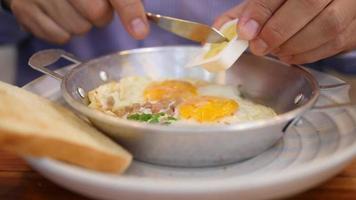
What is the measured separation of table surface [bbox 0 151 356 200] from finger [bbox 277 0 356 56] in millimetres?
243

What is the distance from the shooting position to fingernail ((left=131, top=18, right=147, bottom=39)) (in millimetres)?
979

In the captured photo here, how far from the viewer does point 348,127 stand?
32.6 inches

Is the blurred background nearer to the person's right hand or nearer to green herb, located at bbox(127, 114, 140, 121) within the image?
the person's right hand

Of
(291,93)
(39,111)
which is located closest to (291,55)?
(291,93)

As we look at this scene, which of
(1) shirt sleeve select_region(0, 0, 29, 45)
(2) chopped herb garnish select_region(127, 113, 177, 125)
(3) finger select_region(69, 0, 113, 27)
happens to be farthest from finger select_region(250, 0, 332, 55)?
(1) shirt sleeve select_region(0, 0, 29, 45)

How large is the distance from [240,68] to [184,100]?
0.17 meters

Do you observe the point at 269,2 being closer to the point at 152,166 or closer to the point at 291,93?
the point at 291,93

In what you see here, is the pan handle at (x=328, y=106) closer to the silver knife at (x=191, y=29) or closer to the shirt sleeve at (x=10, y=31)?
the silver knife at (x=191, y=29)

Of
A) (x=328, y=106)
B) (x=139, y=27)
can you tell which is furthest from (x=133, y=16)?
(x=328, y=106)

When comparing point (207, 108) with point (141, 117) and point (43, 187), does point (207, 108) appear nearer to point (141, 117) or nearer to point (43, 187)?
point (141, 117)

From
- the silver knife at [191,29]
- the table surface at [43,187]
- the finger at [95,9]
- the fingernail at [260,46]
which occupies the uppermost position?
the silver knife at [191,29]

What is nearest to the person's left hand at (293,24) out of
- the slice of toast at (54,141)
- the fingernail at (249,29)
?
the fingernail at (249,29)

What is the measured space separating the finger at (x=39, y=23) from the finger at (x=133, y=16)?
23 cm

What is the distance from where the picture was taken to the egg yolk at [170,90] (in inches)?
38.4
